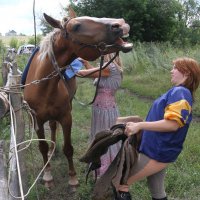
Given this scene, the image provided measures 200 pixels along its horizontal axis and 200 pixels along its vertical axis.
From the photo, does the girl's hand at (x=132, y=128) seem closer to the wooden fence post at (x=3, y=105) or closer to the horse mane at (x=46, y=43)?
the wooden fence post at (x=3, y=105)

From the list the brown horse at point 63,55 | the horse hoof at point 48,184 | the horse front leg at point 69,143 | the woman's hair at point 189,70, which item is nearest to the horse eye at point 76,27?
the brown horse at point 63,55

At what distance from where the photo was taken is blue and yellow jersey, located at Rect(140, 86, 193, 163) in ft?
8.55

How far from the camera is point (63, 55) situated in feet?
11.5

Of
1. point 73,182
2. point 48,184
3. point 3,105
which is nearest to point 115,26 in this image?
point 3,105

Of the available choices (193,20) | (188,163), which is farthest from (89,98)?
(193,20)

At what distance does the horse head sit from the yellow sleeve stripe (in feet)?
2.11

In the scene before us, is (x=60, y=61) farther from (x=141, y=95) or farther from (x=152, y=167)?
(x=141, y=95)

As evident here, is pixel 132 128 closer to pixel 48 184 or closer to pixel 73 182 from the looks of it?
pixel 73 182

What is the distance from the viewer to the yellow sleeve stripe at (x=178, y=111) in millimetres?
2586

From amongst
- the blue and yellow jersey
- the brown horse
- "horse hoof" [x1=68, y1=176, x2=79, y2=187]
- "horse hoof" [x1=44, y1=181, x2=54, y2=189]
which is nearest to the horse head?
the brown horse

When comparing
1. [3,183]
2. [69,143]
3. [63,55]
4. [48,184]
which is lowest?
[48,184]

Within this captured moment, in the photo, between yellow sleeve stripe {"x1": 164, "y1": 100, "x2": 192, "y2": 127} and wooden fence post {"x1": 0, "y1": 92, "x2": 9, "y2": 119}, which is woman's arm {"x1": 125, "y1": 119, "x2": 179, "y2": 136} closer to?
yellow sleeve stripe {"x1": 164, "y1": 100, "x2": 192, "y2": 127}

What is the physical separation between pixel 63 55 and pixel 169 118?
53.1 inches

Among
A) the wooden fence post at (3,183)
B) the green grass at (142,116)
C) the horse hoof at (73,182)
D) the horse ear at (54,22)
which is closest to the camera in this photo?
the wooden fence post at (3,183)
